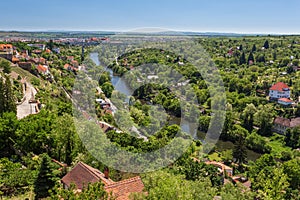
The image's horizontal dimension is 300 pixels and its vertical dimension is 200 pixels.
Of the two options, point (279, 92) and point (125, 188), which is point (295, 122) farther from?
point (125, 188)

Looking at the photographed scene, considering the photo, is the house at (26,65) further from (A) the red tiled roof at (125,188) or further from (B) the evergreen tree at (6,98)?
(A) the red tiled roof at (125,188)

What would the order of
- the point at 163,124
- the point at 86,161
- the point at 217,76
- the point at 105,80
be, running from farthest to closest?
the point at 105,80 → the point at 217,76 → the point at 163,124 → the point at 86,161

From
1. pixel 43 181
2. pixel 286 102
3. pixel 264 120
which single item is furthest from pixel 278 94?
pixel 43 181

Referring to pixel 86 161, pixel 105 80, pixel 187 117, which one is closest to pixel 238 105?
pixel 187 117

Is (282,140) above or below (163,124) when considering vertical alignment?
below

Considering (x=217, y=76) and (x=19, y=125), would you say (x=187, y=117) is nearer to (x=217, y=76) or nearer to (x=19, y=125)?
(x=217, y=76)

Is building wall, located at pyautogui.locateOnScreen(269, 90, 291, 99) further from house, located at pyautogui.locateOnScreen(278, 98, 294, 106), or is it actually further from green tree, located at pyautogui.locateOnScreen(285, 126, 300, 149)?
green tree, located at pyautogui.locateOnScreen(285, 126, 300, 149)

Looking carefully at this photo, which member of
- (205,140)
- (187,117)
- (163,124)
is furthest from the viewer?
(187,117)
